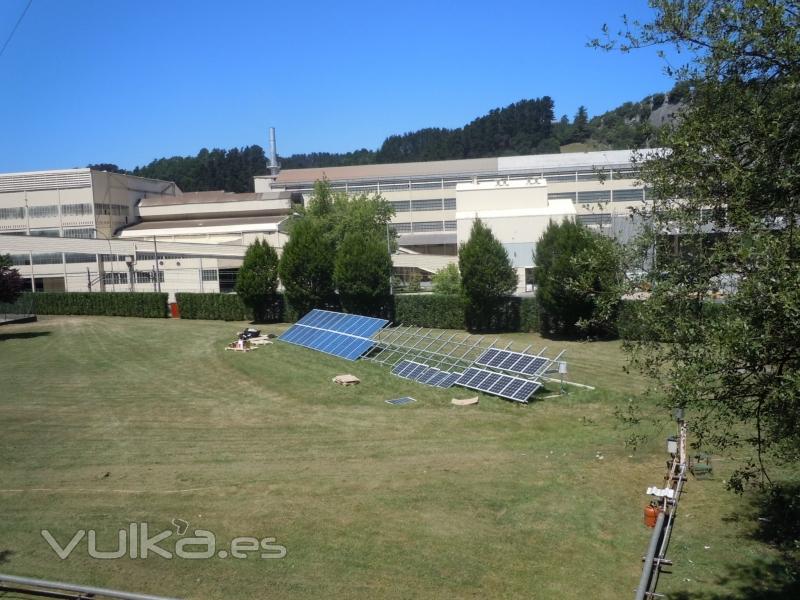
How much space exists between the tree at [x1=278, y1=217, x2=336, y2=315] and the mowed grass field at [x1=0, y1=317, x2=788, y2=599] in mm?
14294

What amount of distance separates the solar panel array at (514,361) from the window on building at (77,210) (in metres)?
54.1

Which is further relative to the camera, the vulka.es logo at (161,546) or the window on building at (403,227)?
the window on building at (403,227)

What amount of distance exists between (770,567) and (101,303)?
146 ft

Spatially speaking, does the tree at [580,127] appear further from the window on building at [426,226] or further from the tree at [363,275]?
the tree at [363,275]

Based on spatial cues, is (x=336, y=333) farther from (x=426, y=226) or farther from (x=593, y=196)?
(x=426, y=226)

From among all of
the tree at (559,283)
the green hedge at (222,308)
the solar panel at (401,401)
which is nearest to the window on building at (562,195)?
the tree at (559,283)

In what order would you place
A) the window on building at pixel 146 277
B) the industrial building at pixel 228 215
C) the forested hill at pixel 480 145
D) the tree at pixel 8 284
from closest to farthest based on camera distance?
the tree at pixel 8 284 → the industrial building at pixel 228 215 → the window on building at pixel 146 277 → the forested hill at pixel 480 145

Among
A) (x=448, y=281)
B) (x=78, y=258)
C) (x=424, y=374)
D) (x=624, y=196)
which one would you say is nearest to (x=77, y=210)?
(x=78, y=258)

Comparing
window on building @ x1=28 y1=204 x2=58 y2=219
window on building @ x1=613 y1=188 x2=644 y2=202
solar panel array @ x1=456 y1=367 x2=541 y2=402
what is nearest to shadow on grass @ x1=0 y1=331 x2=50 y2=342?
solar panel array @ x1=456 y1=367 x2=541 y2=402

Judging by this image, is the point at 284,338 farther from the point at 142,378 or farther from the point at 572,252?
the point at 572,252

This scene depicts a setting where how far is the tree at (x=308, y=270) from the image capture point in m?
37.7

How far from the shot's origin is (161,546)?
10648 mm

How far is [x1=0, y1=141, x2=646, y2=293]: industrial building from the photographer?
4619 centimetres

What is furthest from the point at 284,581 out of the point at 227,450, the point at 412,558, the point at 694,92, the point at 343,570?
the point at 694,92
